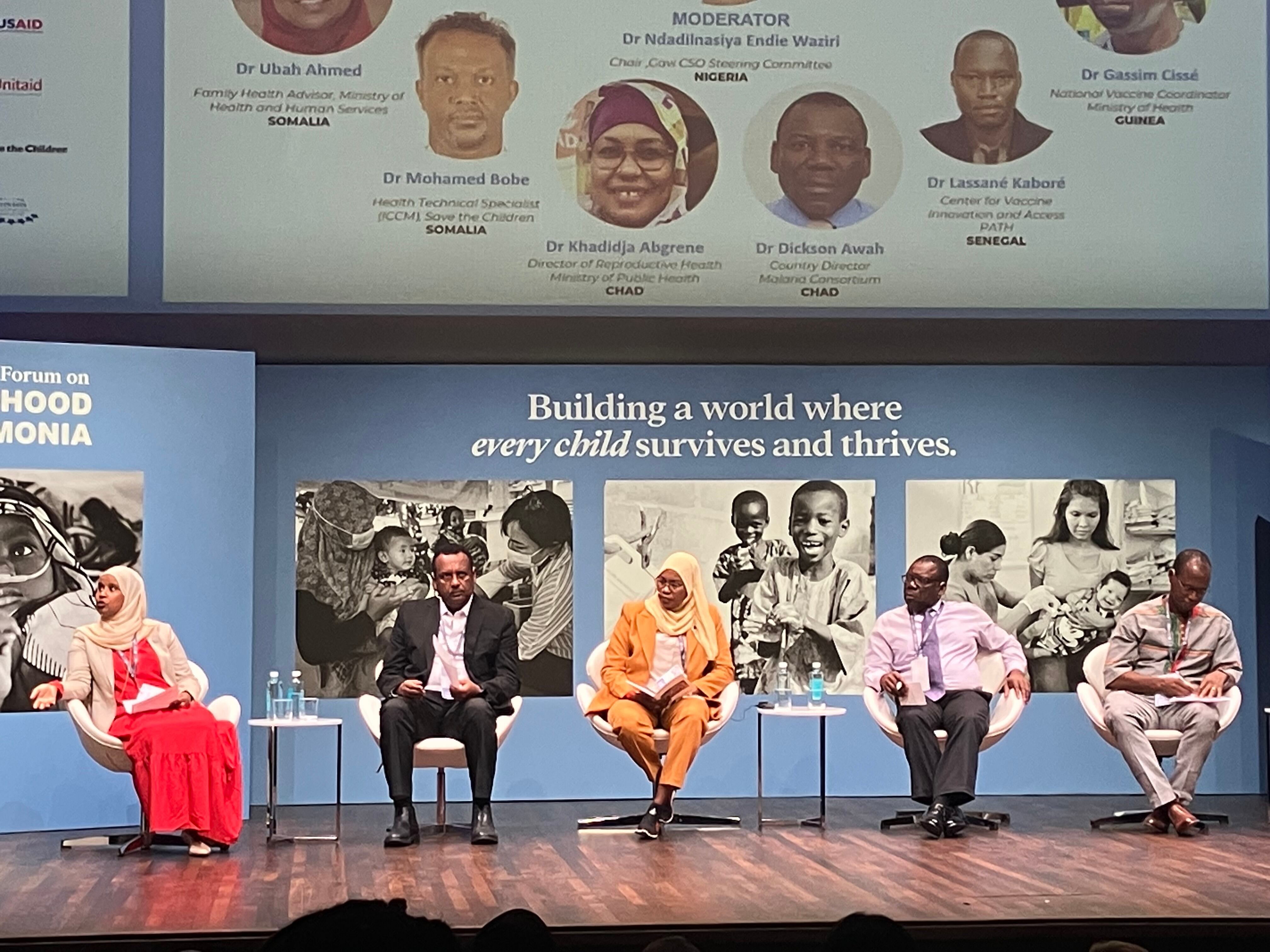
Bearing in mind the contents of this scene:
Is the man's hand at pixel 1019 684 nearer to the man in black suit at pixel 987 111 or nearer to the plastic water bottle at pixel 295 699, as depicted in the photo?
the man in black suit at pixel 987 111

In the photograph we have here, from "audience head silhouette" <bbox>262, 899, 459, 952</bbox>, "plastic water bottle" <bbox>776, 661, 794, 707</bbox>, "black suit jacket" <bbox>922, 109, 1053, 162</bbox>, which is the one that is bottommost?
"plastic water bottle" <bbox>776, 661, 794, 707</bbox>

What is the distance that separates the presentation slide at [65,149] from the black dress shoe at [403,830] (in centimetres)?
289

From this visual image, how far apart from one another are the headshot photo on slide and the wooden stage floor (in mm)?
3286

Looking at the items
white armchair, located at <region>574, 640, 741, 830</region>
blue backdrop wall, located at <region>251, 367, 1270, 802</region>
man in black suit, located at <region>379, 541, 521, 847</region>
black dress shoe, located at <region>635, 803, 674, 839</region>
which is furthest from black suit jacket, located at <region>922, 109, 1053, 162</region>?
black dress shoe, located at <region>635, 803, 674, 839</region>

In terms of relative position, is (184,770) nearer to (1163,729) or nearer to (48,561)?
(48,561)

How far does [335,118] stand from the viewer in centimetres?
875

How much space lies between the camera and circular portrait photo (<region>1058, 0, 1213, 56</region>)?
9.09 meters

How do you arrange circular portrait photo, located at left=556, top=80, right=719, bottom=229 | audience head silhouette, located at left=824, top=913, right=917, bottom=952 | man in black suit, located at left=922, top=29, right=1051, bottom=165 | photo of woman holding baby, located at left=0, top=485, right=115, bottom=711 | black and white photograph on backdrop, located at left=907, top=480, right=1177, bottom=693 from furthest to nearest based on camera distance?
1. black and white photograph on backdrop, located at left=907, top=480, right=1177, bottom=693
2. man in black suit, located at left=922, top=29, right=1051, bottom=165
3. circular portrait photo, located at left=556, top=80, right=719, bottom=229
4. photo of woman holding baby, located at left=0, top=485, right=115, bottom=711
5. audience head silhouette, located at left=824, top=913, right=917, bottom=952

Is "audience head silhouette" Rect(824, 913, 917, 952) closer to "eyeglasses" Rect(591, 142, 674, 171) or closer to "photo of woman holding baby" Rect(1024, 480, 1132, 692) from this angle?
"eyeglasses" Rect(591, 142, 674, 171)

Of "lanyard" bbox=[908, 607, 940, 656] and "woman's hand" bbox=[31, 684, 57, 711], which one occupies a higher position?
"lanyard" bbox=[908, 607, 940, 656]

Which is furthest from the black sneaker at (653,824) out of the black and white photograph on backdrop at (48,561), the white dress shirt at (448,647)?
the black and white photograph on backdrop at (48,561)

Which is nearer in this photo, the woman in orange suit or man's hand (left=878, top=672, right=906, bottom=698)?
the woman in orange suit

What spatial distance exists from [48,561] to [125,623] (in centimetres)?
87

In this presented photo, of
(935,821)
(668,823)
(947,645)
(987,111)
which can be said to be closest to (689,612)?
(668,823)
